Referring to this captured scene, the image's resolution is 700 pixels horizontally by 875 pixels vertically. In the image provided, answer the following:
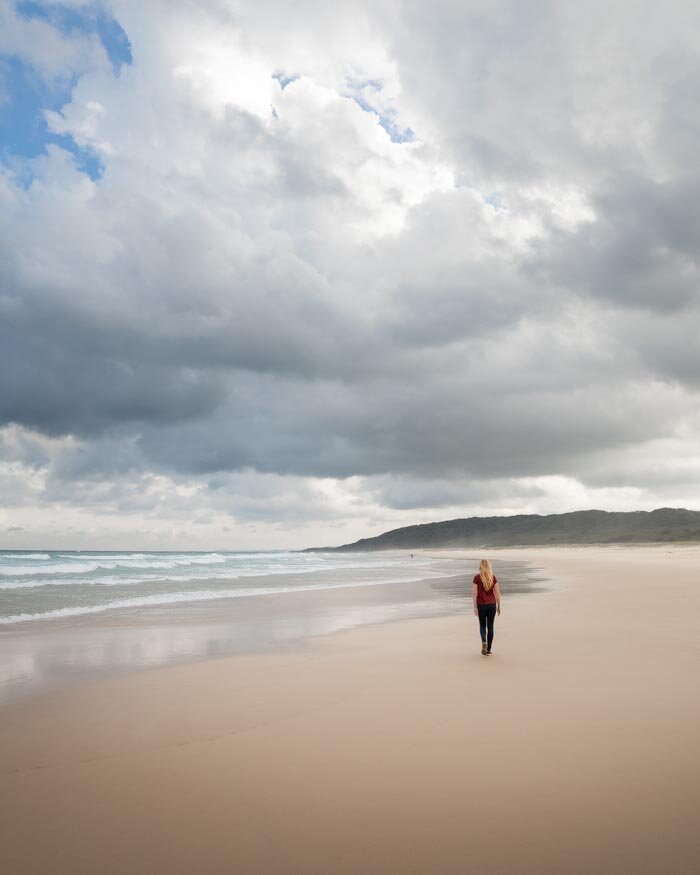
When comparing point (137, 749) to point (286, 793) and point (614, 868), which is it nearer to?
point (286, 793)

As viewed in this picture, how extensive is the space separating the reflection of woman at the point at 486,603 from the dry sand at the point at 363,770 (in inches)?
36.8

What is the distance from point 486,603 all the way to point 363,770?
6058 mm

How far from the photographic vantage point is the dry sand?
4.15 m

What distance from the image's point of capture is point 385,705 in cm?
751

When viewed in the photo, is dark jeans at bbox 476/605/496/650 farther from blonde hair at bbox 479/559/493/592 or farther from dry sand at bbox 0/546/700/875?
dry sand at bbox 0/546/700/875

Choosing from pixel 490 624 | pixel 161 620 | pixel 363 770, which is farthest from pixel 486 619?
pixel 161 620

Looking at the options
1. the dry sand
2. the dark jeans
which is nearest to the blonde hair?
the dark jeans

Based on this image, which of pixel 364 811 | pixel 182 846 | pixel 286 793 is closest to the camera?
pixel 182 846

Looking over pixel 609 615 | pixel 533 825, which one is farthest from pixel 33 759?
pixel 609 615

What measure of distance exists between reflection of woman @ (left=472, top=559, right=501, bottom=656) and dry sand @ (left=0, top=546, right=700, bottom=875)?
936 mm

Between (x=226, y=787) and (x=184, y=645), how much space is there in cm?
785

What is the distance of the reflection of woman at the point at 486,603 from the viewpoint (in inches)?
425

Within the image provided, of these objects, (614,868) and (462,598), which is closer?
(614,868)

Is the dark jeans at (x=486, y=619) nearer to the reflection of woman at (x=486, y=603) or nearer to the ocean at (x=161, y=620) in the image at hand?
the reflection of woman at (x=486, y=603)
